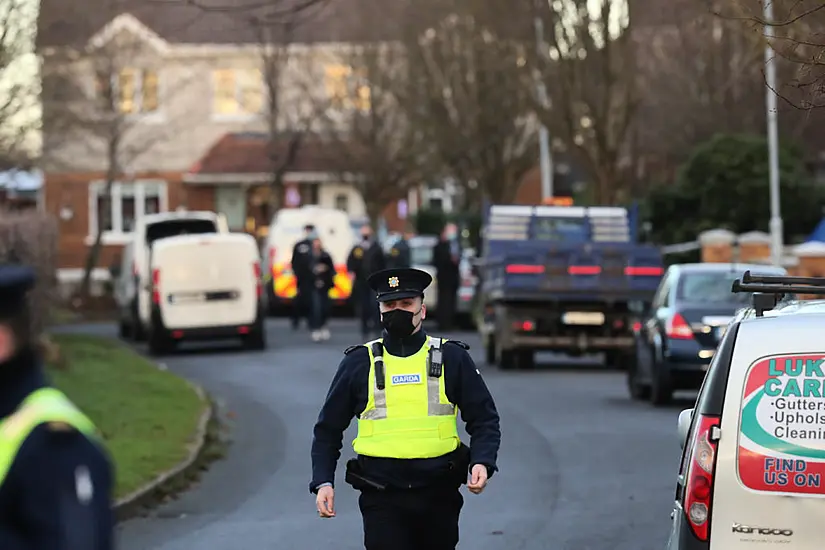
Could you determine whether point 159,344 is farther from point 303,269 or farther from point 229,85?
point 229,85

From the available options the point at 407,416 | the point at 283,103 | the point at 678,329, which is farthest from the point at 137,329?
the point at 407,416

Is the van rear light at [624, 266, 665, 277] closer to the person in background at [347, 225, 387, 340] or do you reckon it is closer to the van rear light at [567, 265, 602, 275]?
the van rear light at [567, 265, 602, 275]

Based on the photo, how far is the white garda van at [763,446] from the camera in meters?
6.18

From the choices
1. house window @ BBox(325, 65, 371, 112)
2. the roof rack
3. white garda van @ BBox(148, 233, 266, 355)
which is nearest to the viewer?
the roof rack

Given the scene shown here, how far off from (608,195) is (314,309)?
7.58 meters

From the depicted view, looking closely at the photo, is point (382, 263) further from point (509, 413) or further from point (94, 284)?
point (94, 284)

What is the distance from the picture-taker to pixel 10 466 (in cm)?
359

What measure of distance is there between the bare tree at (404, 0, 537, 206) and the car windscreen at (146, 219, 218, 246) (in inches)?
429

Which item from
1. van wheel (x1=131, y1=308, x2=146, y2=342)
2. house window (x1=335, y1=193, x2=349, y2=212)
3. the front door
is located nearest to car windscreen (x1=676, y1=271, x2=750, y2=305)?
van wheel (x1=131, y1=308, x2=146, y2=342)

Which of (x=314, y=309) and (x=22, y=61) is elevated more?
(x=22, y=61)

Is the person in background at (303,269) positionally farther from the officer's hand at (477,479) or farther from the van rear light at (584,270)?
the officer's hand at (477,479)

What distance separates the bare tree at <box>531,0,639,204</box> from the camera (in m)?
32.8

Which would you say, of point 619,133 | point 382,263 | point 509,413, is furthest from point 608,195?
point 509,413

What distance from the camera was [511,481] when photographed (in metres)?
13.6
